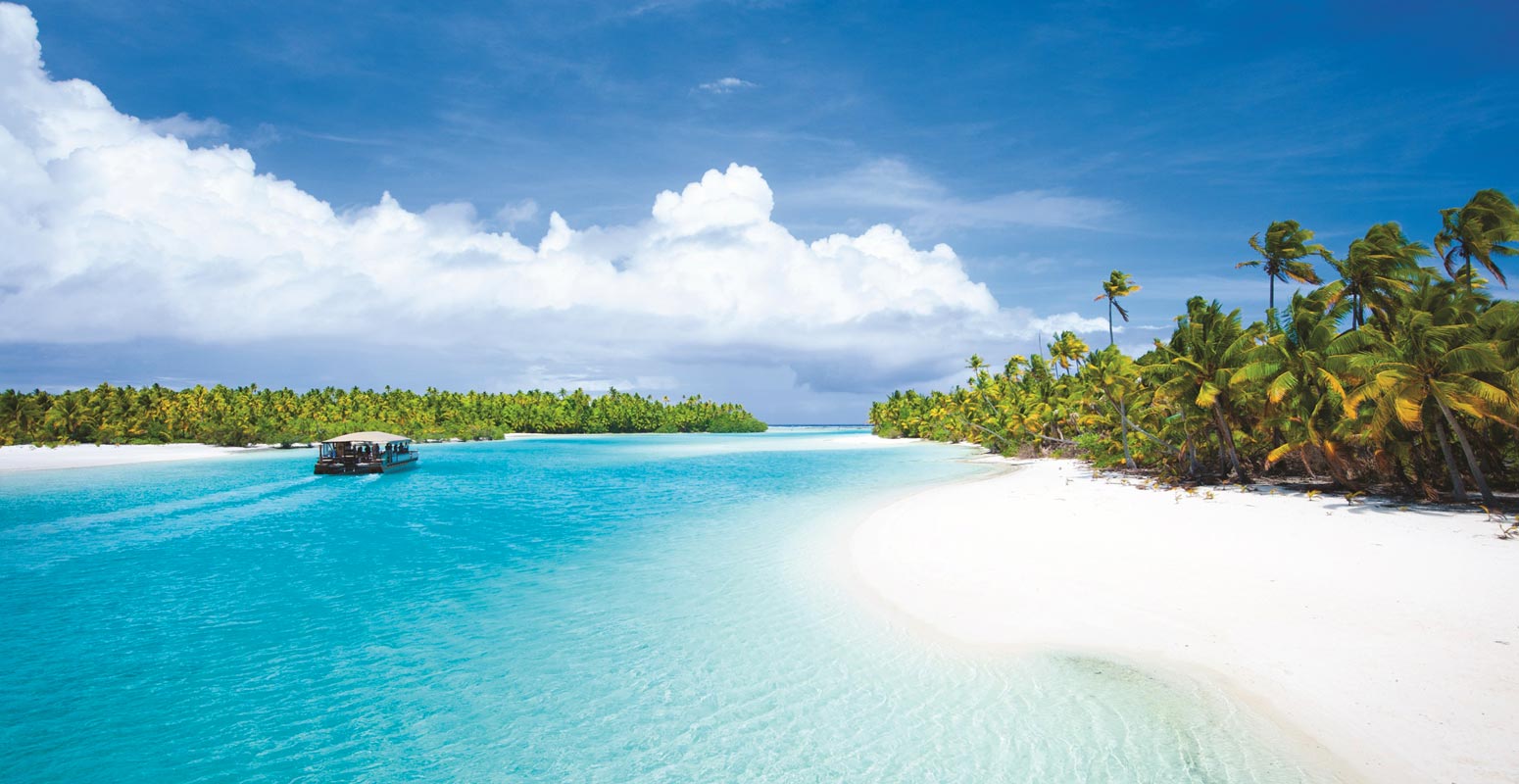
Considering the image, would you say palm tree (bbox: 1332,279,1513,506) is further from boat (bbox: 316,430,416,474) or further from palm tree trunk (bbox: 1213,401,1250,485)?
boat (bbox: 316,430,416,474)

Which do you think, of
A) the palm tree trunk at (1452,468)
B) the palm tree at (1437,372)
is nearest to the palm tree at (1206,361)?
the palm tree at (1437,372)

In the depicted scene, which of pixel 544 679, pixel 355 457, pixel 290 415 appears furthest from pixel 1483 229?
pixel 290 415

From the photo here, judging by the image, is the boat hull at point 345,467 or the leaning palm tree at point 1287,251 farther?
the boat hull at point 345,467

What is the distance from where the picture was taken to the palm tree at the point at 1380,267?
20.2m

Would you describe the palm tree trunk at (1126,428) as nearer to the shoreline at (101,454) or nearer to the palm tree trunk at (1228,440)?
the palm tree trunk at (1228,440)

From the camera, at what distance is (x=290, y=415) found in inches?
3652

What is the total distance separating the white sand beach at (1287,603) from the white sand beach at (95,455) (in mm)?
70491

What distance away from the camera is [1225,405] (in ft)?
79.9

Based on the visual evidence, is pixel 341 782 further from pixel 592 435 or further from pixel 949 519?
pixel 592 435

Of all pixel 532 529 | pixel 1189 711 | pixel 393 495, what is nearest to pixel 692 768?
pixel 1189 711

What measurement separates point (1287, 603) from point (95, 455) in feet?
295

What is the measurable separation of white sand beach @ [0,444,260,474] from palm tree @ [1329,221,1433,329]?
81.2 meters

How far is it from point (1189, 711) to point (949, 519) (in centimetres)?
1180

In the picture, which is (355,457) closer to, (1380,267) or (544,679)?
(544,679)
